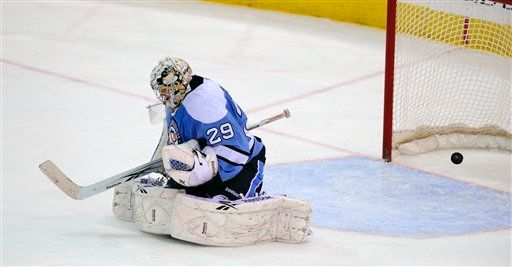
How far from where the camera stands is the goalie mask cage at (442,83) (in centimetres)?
589

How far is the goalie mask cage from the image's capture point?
19.3 ft

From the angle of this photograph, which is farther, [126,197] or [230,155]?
[126,197]

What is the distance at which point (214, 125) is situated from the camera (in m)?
4.37

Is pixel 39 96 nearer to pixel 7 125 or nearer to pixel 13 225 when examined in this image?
pixel 7 125

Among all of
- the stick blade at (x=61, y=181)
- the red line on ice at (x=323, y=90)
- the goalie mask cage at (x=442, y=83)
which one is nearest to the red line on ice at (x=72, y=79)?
the red line on ice at (x=323, y=90)

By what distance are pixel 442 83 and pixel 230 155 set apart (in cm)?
217

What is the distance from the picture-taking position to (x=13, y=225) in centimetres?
462

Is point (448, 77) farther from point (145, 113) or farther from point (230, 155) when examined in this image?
point (230, 155)

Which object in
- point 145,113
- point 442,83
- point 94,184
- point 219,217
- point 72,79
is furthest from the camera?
point 72,79

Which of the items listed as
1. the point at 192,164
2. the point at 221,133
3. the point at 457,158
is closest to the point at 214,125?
the point at 221,133

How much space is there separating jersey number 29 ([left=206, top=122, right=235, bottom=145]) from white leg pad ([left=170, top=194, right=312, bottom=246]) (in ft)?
0.72

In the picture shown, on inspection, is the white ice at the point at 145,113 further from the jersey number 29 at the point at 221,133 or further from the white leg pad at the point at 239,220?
the jersey number 29 at the point at 221,133

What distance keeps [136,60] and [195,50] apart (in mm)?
464

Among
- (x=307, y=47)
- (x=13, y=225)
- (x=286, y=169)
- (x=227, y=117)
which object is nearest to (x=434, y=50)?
(x=286, y=169)
